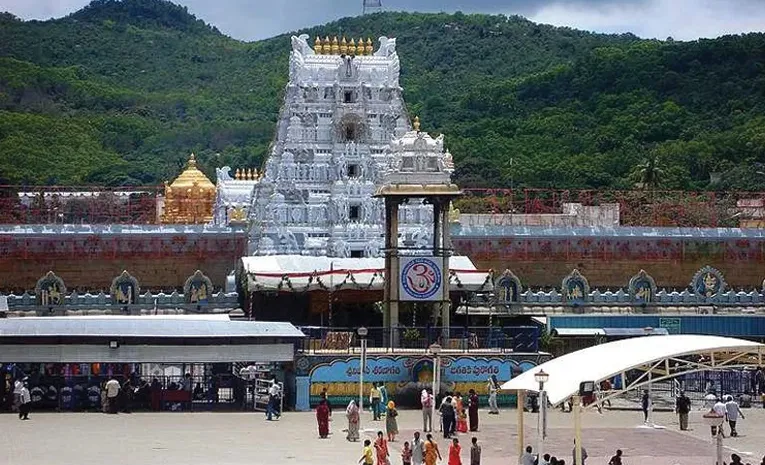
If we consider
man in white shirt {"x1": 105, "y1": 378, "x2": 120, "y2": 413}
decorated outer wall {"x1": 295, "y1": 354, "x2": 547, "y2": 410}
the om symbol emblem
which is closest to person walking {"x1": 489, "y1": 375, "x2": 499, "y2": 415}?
decorated outer wall {"x1": 295, "y1": 354, "x2": 547, "y2": 410}

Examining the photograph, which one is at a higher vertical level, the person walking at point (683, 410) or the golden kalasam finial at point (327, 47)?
the golden kalasam finial at point (327, 47)

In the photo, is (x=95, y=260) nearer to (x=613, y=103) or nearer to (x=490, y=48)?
(x=613, y=103)

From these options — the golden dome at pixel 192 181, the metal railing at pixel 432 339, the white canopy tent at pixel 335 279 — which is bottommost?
the metal railing at pixel 432 339

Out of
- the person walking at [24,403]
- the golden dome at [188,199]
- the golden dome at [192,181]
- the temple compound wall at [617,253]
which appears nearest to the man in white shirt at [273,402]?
the person walking at [24,403]

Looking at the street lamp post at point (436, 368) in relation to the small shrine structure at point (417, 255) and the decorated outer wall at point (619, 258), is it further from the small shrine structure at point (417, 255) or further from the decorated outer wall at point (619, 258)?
the decorated outer wall at point (619, 258)

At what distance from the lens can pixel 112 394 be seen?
3662 centimetres

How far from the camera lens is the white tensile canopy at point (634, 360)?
83.0 ft

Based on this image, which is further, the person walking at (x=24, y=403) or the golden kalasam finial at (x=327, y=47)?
the golden kalasam finial at (x=327, y=47)

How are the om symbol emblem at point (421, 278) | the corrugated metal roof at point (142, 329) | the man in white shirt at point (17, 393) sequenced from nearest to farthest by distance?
the man in white shirt at point (17, 393), the corrugated metal roof at point (142, 329), the om symbol emblem at point (421, 278)

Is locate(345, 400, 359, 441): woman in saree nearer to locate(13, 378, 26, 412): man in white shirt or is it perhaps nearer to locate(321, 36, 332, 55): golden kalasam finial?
locate(13, 378, 26, 412): man in white shirt

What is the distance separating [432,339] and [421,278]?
5.23 feet

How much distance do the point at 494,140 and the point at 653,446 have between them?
3468 inches

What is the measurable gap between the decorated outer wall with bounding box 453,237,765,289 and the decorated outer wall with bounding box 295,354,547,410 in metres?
32.4

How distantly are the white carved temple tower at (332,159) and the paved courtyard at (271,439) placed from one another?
24.2m
